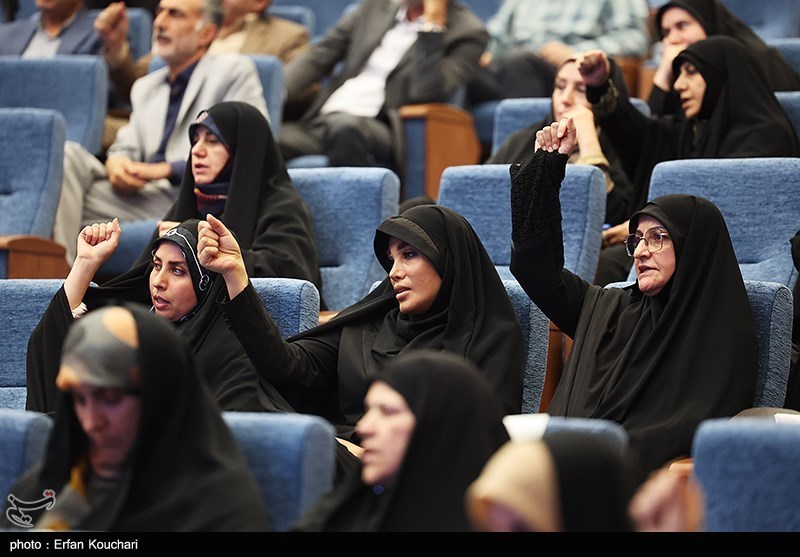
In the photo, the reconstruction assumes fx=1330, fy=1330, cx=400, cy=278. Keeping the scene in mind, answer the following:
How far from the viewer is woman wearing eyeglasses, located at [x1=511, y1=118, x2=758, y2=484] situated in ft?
8.85

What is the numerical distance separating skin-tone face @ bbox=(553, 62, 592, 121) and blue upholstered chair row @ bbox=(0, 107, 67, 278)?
1.56 metres

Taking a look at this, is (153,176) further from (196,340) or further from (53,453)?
(53,453)

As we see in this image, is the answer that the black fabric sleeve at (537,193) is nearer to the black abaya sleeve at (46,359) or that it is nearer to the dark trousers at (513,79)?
the black abaya sleeve at (46,359)

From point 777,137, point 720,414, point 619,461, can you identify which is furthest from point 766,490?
point 777,137

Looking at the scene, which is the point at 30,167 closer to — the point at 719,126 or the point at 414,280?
the point at 414,280

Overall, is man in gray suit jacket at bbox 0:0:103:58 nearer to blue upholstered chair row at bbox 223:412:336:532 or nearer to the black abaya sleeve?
the black abaya sleeve

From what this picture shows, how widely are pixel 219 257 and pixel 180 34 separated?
84.4 inches

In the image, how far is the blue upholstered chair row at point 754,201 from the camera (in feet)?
11.3

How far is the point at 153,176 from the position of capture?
441cm

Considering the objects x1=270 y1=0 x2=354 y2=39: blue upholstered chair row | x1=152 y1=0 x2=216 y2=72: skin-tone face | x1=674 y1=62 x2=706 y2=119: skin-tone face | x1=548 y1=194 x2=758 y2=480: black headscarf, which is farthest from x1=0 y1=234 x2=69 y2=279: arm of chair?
x1=270 y1=0 x2=354 y2=39: blue upholstered chair row

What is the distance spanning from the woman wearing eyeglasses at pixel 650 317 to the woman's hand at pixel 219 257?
0.62 metres

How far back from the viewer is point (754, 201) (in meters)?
3.47

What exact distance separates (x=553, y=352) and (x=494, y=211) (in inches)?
22.6

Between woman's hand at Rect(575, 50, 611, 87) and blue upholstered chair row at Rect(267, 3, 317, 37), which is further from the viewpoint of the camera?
blue upholstered chair row at Rect(267, 3, 317, 37)
